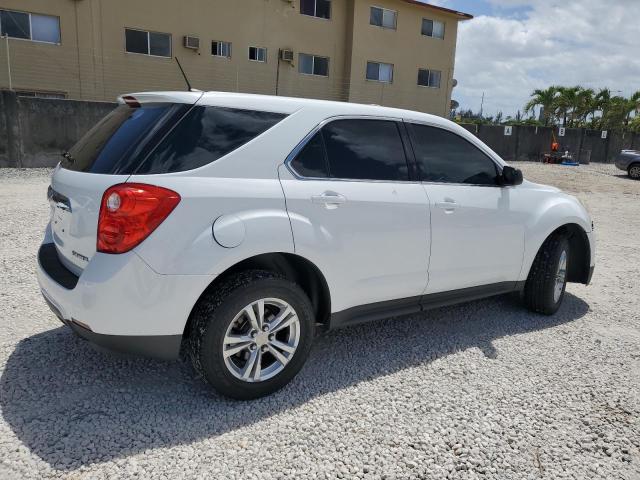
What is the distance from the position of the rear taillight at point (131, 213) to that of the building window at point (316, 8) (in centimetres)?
2328

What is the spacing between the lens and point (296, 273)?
11.0ft

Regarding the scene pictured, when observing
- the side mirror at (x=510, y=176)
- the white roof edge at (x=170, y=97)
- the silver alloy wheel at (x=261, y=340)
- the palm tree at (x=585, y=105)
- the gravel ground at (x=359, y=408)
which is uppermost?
the palm tree at (x=585, y=105)

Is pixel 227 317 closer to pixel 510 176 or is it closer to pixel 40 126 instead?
pixel 510 176

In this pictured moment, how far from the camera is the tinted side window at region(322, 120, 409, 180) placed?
3.32m

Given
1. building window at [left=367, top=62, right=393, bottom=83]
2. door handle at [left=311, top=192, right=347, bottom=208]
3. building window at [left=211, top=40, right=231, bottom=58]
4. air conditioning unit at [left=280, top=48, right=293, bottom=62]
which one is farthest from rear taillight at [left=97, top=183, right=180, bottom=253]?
building window at [left=367, top=62, right=393, bottom=83]

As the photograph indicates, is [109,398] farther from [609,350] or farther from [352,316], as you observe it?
[609,350]

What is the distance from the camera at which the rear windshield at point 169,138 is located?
2758mm

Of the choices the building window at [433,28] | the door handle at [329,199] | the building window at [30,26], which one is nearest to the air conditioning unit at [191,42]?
the building window at [30,26]

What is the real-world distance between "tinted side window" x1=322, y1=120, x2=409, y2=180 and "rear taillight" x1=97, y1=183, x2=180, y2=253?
Result: 1124mm

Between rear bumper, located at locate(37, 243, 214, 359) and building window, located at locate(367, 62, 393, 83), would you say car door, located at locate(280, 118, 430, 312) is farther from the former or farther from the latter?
building window, located at locate(367, 62, 393, 83)

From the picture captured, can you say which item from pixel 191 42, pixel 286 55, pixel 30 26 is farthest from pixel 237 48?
pixel 30 26

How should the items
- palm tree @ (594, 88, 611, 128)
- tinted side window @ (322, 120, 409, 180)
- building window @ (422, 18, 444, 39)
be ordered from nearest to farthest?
tinted side window @ (322, 120, 409, 180) < building window @ (422, 18, 444, 39) < palm tree @ (594, 88, 611, 128)

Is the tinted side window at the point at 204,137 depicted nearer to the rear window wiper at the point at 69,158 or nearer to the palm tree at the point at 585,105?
the rear window wiper at the point at 69,158

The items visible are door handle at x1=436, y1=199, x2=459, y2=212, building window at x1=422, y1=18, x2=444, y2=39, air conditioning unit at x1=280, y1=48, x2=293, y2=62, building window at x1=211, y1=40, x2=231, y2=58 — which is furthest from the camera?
building window at x1=422, y1=18, x2=444, y2=39
